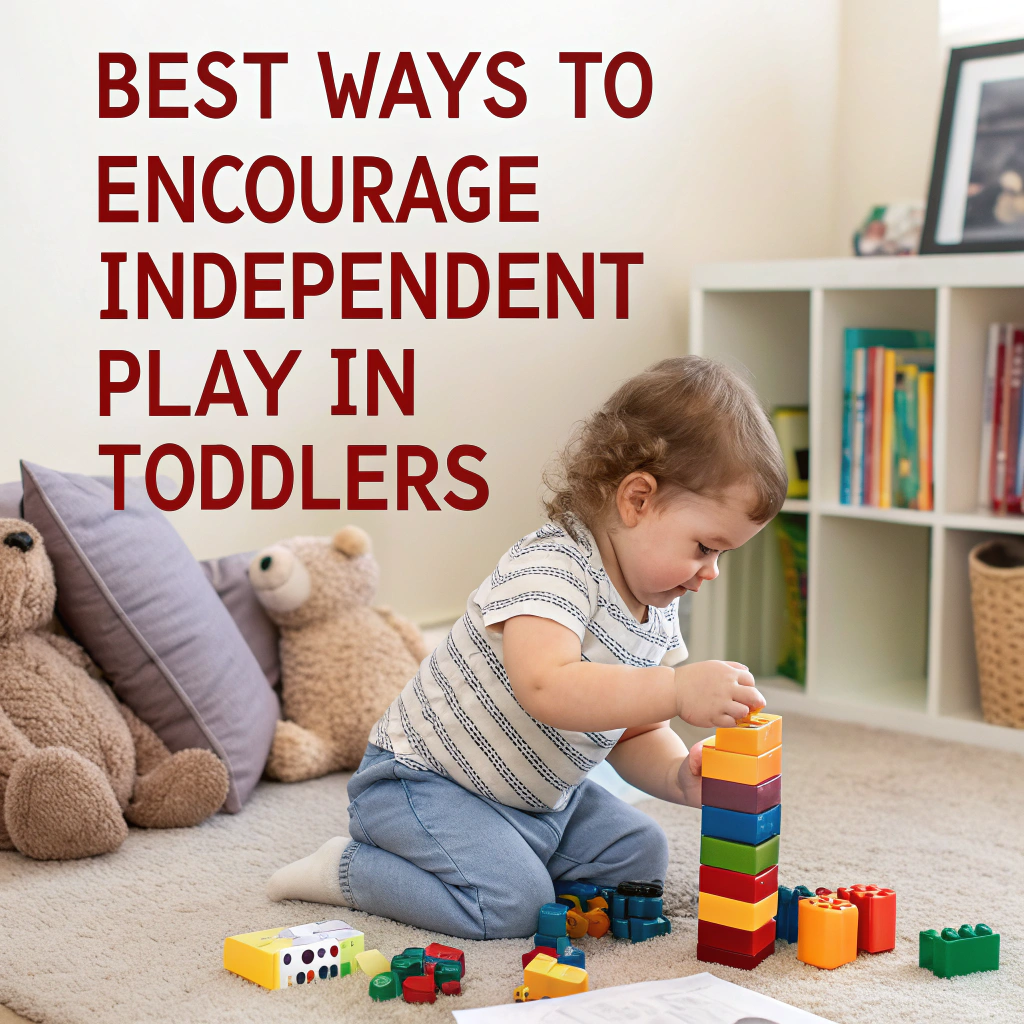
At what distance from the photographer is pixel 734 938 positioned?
963 millimetres

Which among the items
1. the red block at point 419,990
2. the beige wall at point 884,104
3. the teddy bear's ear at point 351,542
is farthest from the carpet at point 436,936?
the beige wall at point 884,104

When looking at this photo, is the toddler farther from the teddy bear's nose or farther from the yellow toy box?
the teddy bear's nose

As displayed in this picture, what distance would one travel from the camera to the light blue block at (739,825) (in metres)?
0.93

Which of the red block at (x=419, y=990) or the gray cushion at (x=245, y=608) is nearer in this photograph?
the red block at (x=419, y=990)

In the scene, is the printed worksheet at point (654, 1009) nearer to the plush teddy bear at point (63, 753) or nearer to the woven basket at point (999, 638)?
the plush teddy bear at point (63, 753)

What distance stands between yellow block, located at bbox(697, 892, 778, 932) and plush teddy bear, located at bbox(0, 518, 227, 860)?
22.9 inches

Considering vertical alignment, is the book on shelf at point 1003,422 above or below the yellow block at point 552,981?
above

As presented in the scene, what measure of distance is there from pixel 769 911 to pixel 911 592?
1.29 metres

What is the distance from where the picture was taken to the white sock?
1101mm

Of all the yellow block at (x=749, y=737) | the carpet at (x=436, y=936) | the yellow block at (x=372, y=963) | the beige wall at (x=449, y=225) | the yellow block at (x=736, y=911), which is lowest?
the carpet at (x=436, y=936)

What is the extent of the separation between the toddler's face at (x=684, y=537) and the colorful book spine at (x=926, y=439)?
→ 0.94m

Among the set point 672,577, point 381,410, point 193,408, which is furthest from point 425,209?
point 672,577

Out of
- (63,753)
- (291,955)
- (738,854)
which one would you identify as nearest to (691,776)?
(738,854)

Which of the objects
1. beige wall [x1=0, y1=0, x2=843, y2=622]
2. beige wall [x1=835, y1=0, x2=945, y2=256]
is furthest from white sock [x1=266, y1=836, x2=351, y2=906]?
beige wall [x1=835, y1=0, x2=945, y2=256]
